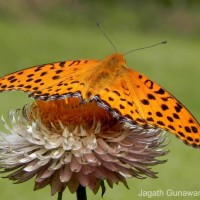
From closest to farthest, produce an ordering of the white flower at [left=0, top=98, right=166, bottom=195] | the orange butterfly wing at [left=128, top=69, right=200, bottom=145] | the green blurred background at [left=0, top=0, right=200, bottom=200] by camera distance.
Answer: the orange butterfly wing at [left=128, top=69, right=200, bottom=145]
the white flower at [left=0, top=98, right=166, bottom=195]
the green blurred background at [left=0, top=0, right=200, bottom=200]

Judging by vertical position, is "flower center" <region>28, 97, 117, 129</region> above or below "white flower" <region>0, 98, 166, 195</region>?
above

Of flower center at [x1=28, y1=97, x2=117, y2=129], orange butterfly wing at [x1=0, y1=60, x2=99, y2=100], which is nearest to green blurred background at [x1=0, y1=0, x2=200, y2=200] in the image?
orange butterfly wing at [x1=0, y1=60, x2=99, y2=100]

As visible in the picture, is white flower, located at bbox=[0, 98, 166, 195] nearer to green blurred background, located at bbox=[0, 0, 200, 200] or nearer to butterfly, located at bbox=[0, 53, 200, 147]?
butterfly, located at bbox=[0, 53, 200, 147]

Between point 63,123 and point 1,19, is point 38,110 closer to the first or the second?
point 63,123

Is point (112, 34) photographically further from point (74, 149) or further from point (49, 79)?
point (74, 149)

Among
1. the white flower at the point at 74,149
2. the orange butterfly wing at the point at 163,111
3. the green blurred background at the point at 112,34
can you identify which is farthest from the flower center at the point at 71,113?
the green blurred background at the point at 112,34

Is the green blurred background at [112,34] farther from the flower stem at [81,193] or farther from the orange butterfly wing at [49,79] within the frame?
the flower stem at [81,193]
